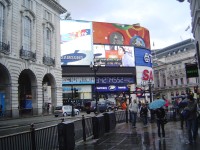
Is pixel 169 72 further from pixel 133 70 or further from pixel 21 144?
pixel 21 144

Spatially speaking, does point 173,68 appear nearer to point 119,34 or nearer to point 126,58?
point 126,58

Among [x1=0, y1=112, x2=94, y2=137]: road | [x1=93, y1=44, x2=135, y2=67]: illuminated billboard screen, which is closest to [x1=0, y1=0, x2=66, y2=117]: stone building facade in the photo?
[x1=0, y1=112, x2=94, y2=137]: road

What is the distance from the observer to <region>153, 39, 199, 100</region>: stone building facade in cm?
9594

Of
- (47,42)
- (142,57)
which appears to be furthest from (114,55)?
(47,42)

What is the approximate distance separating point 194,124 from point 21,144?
584 cm

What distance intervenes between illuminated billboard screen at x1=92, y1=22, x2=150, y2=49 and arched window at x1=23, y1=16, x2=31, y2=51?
35341 millimetres

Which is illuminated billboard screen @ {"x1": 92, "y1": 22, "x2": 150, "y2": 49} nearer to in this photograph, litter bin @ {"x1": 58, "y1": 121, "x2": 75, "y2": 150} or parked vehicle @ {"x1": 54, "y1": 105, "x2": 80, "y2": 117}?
parked vehicle @ {"x1": 54, "y1": 105, "x2": 80, "y2": 117}

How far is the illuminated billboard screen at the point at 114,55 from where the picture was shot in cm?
7219

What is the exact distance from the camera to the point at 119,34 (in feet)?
251

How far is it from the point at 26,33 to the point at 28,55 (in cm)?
288

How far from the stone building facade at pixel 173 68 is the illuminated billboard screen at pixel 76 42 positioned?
38582 millimetres

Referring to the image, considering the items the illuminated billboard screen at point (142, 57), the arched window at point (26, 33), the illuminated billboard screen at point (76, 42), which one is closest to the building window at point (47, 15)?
the arched window at point (26, 33)

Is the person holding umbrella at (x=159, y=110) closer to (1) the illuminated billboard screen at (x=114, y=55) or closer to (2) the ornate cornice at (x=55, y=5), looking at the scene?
(2) the ornate cornice at (x=55, y=5)

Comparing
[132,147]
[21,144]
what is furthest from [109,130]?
[21,144]
